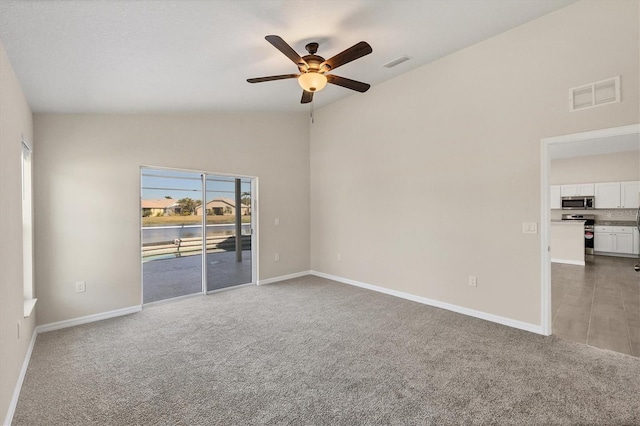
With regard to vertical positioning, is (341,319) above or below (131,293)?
below

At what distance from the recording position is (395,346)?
119 inches

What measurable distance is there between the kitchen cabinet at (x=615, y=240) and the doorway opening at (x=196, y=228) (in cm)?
932

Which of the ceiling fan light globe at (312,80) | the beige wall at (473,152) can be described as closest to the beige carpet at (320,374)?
the beige wall at (473,152)

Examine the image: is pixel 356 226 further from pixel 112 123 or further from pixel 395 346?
pixel 112 123

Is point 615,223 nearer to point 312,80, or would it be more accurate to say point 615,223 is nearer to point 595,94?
point 595,94

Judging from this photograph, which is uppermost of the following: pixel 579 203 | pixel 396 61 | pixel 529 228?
pixel 396 61

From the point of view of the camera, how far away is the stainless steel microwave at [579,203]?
8211 millimetres

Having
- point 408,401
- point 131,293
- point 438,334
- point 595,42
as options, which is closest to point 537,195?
point 595,42

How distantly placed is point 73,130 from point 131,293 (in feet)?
7.21

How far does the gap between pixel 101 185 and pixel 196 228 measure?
1.46 meters

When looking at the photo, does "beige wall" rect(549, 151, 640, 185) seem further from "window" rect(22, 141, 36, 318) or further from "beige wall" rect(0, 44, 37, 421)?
"window" rect(22, 141, 36, 318)

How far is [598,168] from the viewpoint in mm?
8211

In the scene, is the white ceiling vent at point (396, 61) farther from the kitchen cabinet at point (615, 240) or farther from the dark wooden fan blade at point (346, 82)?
the kitchen cabinet at point (615, 240)

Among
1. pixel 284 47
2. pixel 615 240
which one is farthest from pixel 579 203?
pixel 284 47
